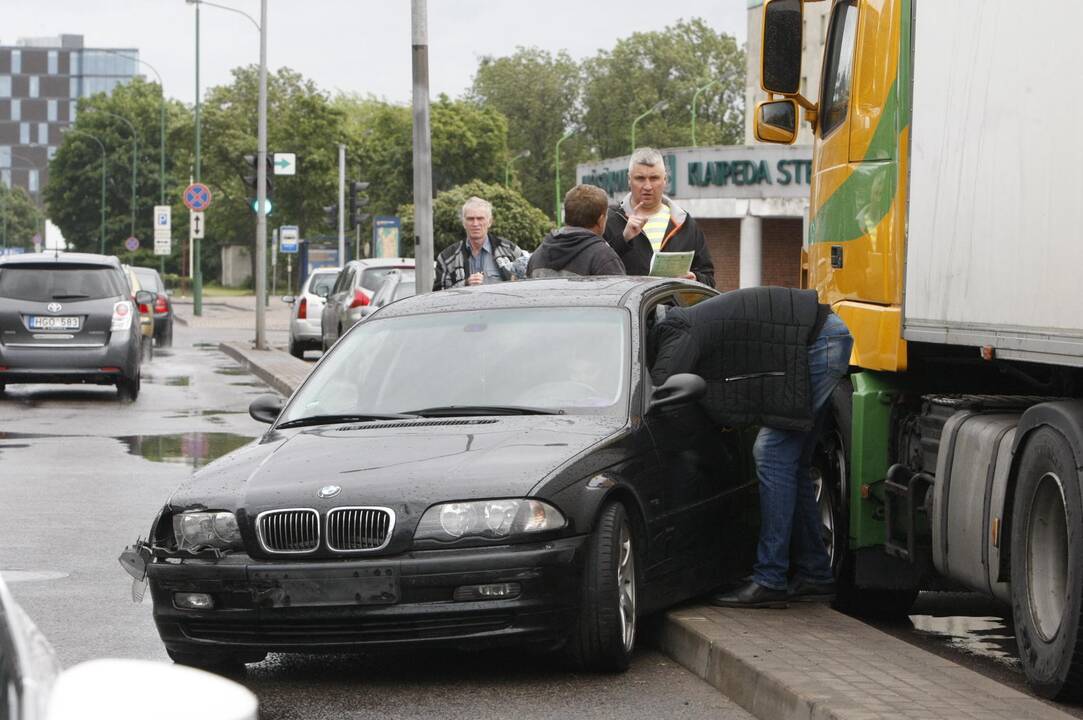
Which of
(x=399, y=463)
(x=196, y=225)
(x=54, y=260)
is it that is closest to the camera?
(x=399, y=463)

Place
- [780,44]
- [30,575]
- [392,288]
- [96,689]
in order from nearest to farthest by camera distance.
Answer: [96,689]
[780,44]
[30,575]
[392,288]

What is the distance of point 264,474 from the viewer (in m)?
7.02

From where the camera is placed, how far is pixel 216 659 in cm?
700

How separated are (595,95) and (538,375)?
121593 millimetres

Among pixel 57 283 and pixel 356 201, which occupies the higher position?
pixel 356 201

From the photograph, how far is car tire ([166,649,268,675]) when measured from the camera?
22.7 ft

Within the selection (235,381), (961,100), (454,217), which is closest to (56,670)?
(961,100)

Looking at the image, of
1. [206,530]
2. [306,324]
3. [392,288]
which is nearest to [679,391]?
[206,530]

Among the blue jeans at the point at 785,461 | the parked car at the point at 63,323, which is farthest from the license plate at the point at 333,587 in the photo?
the parked car at the point at 63,323

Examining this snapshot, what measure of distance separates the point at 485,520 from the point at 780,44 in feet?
10.9

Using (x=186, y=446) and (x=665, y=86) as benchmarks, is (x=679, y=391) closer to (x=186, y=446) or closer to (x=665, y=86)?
(x=186, y=446)

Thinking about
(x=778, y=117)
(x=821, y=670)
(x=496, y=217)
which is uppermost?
(x=778, y=117)

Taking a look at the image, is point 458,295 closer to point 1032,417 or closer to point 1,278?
point 1032,417

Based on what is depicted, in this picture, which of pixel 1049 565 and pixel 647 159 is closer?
pixel 1049 565
